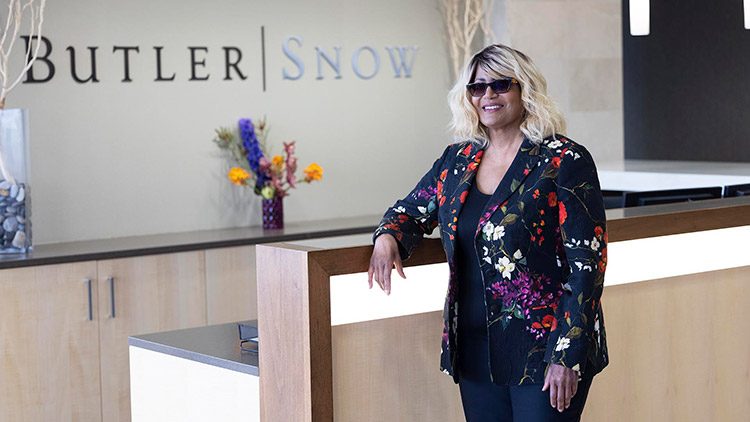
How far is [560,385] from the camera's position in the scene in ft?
9.32

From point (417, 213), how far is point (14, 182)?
103 inches

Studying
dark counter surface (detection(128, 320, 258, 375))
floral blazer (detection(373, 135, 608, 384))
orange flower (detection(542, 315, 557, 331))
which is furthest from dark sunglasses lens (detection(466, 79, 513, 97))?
dark counter surface (detection(128, 320, 258, 375))

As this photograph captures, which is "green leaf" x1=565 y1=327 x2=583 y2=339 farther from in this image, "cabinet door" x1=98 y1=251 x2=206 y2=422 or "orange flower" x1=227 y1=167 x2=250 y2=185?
"orange flower" x1=227 y1=167 x2=250 y2=185

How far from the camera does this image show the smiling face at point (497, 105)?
298 centimetres

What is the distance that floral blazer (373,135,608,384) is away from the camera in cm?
284

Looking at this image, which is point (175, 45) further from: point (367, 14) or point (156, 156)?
point (367, 14)

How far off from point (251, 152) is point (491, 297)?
3.40 metres

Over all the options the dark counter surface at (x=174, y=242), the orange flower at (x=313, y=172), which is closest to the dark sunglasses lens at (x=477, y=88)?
the dark counter surface at (x=174, y=242)

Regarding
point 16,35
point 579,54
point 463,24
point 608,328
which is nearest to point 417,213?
point 608,328

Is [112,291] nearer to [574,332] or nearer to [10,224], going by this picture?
[10,224]

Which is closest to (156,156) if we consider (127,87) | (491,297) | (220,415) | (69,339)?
(127,87)

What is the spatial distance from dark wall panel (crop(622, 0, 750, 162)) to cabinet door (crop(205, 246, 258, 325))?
9.47 feet

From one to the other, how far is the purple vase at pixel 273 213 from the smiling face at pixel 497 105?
324 cm

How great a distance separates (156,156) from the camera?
603cm
